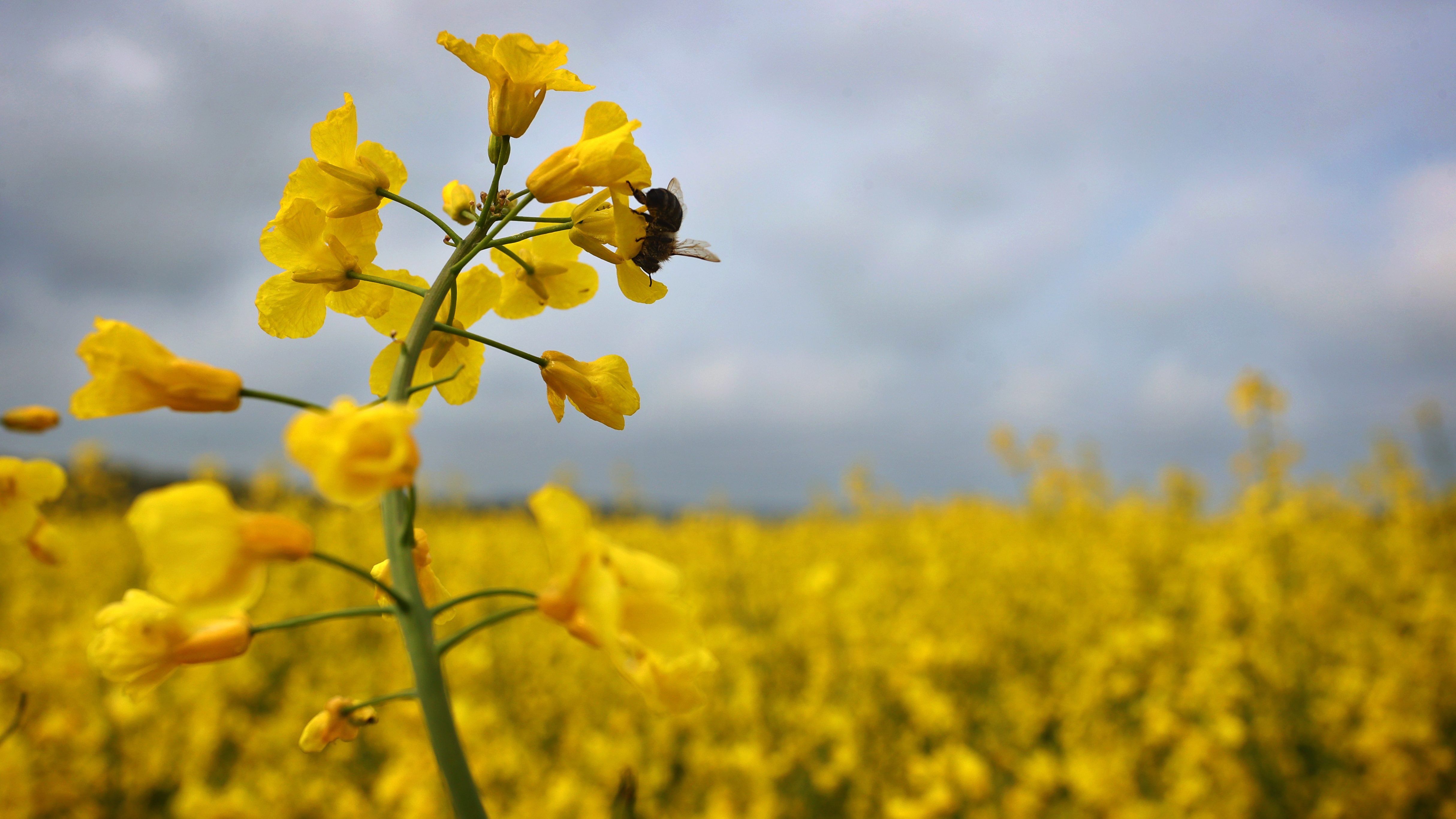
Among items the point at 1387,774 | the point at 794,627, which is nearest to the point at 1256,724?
the point at 1387,774

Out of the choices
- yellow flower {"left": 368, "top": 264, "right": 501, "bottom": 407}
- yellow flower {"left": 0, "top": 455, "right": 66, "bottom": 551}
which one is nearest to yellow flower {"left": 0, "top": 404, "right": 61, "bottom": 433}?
yellow flower {"left": 0, "top": 455, "right": 66, "bottom": 551}

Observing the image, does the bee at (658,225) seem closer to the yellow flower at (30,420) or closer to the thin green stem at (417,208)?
the thin green stem at (417,208)

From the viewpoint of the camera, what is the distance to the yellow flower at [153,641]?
60 centimetres

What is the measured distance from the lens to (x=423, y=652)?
534 mm

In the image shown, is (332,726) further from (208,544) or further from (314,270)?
(314,270)

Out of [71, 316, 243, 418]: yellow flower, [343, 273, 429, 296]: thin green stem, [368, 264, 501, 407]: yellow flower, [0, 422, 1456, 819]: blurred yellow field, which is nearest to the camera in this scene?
[71, 316, 243, 418]: yellow flower

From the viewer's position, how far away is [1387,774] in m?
3.43

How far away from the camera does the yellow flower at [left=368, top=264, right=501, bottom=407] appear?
81 cm

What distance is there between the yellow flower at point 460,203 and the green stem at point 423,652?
0.69ft

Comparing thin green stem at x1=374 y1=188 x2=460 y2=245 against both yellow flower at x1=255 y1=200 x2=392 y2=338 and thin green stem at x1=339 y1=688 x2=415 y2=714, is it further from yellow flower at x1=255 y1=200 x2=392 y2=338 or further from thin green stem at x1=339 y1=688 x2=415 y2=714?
thin green stem at x1=339 y1=688 x2=415 y2=714

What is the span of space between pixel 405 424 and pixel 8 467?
545 mm

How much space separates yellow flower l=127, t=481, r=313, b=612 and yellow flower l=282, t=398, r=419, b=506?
44mm

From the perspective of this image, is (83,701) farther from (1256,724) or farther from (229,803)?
(1256,724)

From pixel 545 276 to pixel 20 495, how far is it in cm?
55
